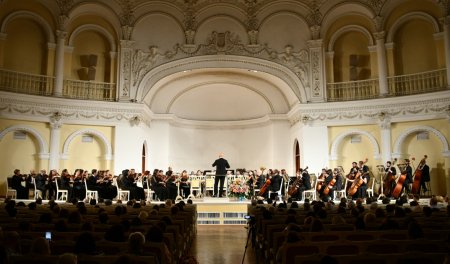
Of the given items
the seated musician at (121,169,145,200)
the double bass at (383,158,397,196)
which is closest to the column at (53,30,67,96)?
the seated musician at (121,169,145,200)

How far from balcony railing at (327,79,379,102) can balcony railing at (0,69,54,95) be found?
13.4m

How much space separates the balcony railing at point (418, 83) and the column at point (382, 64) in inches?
10.5

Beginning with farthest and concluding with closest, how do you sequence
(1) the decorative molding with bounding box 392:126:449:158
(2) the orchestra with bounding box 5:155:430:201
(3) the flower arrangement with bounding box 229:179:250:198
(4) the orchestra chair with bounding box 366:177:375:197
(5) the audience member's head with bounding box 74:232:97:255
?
1. (4) the orchestra chair with bounding box 366:177:375:197
2. (1) the decorative molding with bounding box 392:126:449:158
3. (3) the flower arrangement with bounding box 229:179:250:198
4. (2) the orchestra with bounding box 5:155:430:201
5. (5) the audience member's head with bounding box 74:232:97:255

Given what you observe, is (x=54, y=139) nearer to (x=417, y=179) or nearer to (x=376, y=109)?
(x=376, y=109)

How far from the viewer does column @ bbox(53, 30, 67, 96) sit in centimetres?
1877

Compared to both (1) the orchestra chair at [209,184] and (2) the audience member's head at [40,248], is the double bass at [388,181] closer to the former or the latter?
(1) the orchestra chair at [209,184]

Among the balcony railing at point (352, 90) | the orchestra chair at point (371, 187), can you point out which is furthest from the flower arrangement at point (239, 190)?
the balcony railing at point (352, 90)

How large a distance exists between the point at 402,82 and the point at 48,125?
16.4 m

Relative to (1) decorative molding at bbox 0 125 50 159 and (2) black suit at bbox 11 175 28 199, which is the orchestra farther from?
(1) decorative molding at bbox 0 125 50 159

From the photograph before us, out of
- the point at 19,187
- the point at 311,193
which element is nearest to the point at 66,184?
the point at 19,187

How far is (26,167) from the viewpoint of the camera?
60.1 ft

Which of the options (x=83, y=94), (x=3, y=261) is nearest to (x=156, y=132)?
(x=83, y=94)

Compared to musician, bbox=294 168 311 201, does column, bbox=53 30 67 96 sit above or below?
above

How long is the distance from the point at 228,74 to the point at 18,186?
11628 mm
